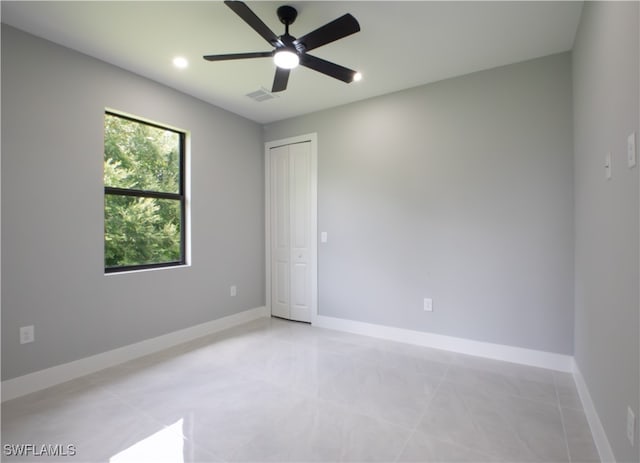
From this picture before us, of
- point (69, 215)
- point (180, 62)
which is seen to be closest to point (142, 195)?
point (69, 215)

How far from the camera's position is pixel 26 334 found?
7.51 ft

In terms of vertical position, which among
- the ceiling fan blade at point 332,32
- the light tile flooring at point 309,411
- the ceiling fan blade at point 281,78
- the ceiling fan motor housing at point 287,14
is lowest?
the light tile flooring at point 309,411

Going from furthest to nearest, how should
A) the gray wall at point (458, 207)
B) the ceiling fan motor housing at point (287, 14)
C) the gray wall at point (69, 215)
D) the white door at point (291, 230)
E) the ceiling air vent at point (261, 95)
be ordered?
the white door at point (291, 230), the ceiling air vent at point (261, 95), the gray wall at point (458, 207), the gray wall at point (69, 215), the ceiling fan motor housing at point (287, 14)

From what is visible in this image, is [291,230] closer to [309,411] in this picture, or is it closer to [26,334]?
[309,411]

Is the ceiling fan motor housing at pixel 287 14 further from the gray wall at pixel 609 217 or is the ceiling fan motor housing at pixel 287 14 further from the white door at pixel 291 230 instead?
the white door at pixel 291 230

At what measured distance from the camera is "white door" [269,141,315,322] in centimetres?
405

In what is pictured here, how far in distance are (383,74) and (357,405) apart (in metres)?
2.84

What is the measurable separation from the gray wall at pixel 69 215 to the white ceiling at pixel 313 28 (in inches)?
9.7

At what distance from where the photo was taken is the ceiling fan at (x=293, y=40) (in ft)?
5.80

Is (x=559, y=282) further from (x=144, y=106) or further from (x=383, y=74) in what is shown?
(x=144, y=106)

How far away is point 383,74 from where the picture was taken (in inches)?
117

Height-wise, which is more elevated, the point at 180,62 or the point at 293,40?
the point at 180,62

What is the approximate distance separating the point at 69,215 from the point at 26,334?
92cm

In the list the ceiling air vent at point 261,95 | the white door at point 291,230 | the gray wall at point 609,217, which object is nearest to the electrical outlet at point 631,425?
the gray wall at point 609,217
